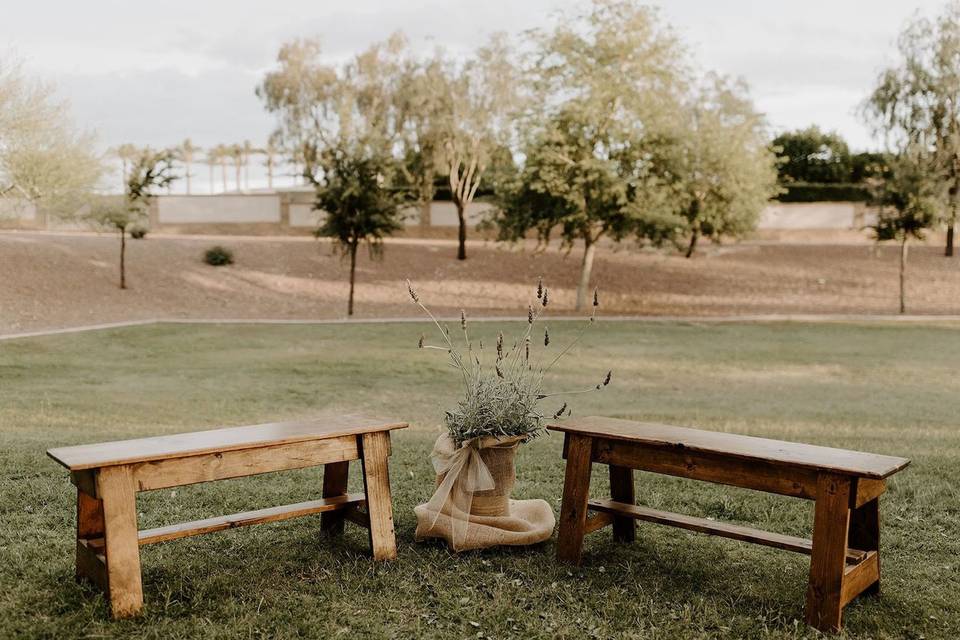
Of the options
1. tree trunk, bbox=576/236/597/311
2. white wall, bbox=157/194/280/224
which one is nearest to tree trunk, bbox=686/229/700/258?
tree trunk, bbox=576/236/597/311

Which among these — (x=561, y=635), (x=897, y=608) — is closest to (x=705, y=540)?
(x=897, y=608)

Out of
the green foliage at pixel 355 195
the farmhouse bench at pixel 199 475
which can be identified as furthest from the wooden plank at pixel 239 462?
the green foliage at pixel 355 195

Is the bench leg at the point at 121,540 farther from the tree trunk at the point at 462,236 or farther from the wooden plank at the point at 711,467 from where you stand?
the tree trunk at the point at 462,236

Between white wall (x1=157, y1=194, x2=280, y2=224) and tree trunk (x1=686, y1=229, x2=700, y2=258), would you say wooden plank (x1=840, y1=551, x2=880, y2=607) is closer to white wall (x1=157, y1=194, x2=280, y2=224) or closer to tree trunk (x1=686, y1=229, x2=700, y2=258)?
tree trunk (x1=686, y1=229, x2=700, y2=258)

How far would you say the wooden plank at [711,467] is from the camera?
3732 millimetres

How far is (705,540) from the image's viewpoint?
480 cm

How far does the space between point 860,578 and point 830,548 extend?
35 cm

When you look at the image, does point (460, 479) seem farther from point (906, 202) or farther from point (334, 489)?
point (906, 202)

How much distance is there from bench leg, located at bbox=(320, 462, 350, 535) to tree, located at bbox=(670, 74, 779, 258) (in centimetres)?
1798

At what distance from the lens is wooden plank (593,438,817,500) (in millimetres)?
3732

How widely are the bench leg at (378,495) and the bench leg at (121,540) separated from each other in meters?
1.10

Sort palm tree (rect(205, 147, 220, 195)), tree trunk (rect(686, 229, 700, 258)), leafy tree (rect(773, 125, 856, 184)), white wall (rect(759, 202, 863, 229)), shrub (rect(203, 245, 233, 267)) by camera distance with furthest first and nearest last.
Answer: palm tree (rect(205, 147, 220, 195)) < leafy tree (rect(773, 125, 856, 184)) < white wall (rect(759, 202, 863, 229)) < tree trunk (rect(686, 229, 700, 258)) < shrub (rect(203, 245, 233, 267))

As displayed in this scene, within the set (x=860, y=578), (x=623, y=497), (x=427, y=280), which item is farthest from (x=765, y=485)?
(x=427, y=280)

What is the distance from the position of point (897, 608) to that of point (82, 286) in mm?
21205
